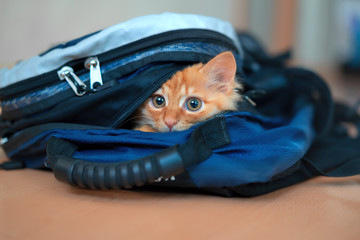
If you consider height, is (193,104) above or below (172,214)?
above

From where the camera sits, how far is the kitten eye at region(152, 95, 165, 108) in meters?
0.97

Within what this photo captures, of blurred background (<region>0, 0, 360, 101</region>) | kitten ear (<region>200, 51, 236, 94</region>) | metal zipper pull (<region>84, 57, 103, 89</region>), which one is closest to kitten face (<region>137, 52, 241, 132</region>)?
kitten ear (<region>200, 51, 236, 94</region>)

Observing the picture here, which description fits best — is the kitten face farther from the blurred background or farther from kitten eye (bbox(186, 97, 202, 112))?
the blurred background

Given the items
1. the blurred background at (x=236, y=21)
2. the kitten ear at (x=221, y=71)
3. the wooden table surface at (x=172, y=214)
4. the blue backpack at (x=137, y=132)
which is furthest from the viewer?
the blurred background at (x=236, y=21)

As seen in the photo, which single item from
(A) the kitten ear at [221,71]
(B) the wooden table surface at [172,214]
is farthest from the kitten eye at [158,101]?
(B) the wooden table surface at [172,214]

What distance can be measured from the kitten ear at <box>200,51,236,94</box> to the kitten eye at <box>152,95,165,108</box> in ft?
0.52

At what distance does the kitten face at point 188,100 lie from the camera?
36.9 inches

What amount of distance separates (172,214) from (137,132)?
0.26 meters

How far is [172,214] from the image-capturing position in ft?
2.31

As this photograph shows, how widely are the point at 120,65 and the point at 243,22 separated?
2.58m

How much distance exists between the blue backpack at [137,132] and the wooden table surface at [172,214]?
0.05 metres

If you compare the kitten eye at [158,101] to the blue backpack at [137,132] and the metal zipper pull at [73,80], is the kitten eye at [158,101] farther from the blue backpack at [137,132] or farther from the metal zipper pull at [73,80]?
the metal zipper pull at [73,80]

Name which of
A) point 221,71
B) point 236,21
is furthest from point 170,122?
point 236,21

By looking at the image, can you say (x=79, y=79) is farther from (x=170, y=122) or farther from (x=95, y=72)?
(x=170, y=122)
